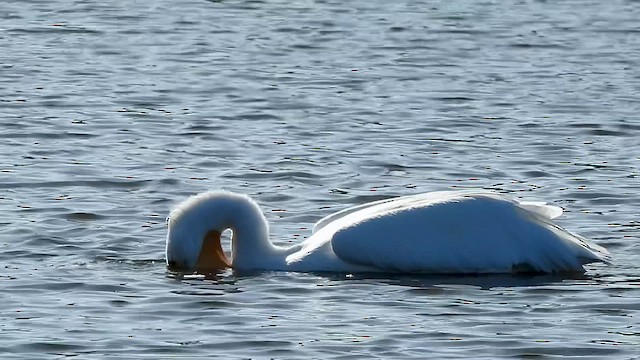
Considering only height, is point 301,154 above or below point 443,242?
below

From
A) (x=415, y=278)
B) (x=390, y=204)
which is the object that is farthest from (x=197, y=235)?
(x=415, y=278)

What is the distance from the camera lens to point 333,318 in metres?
8.93

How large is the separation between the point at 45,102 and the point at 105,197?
3.87 metres

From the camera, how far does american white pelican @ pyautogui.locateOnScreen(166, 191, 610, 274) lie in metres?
9.97

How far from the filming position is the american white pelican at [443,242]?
9.97 meters

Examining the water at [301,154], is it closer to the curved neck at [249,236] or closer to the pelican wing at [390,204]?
the curved neck at [249,236]

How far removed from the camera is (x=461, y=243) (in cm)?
1001

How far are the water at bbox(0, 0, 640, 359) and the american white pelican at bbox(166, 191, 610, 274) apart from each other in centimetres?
13

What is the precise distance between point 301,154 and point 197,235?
3293 mm

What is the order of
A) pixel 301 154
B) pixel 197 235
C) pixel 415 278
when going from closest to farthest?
pixel 415 278 → pixel 197 235 → pixel 301 154

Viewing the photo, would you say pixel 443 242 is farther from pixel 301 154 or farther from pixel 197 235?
pixel 301 154

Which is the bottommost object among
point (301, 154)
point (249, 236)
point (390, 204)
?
point (301, 154)

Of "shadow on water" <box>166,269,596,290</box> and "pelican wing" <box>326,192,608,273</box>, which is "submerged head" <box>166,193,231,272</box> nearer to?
"shadow on water" <box>166,269,596,290</box>

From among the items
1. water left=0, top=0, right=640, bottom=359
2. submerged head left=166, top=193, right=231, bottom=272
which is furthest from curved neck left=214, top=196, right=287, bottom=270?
water left=0, top=0, right=640, bottom=359
